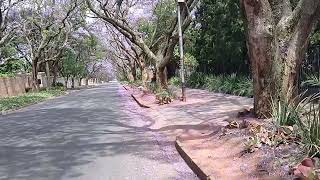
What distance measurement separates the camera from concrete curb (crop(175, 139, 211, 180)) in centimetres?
643

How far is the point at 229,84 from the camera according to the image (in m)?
23.7

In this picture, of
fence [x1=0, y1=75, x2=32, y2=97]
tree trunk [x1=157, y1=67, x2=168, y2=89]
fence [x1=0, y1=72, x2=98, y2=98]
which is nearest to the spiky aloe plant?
tree trunk [x1=157, y1=67, x2=168, y2=89]

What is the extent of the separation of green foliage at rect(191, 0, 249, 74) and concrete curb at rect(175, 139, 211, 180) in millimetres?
16293

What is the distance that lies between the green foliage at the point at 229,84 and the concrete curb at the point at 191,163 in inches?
433

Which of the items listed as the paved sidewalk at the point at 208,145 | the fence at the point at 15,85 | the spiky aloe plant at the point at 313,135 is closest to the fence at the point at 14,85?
the fence at the point at 15,85

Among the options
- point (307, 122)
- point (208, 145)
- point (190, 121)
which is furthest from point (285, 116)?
point (190, 121)

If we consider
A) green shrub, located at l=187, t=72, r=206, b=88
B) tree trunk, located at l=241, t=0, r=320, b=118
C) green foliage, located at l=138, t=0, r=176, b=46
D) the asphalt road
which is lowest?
the asphalt road

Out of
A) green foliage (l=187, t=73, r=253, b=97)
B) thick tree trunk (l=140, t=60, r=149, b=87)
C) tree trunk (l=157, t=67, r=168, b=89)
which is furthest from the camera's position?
thick tree trunk (l=140, t=60, r=149, b=87)

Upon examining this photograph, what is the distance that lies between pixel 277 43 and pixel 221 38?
18.7 meters

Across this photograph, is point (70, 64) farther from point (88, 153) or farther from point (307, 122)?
point (307, 122)

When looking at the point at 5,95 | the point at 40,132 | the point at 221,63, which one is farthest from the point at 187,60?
the point at 40,132

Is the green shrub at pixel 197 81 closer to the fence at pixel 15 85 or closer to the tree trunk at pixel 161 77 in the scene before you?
the tree trunk at pixel 161 77

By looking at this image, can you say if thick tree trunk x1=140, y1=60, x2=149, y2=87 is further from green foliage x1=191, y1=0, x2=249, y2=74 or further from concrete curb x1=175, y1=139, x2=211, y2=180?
concrete curb x1=175, y1=139, x2=211, y2=180

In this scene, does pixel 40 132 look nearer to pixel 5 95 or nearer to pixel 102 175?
pixel 102 175
